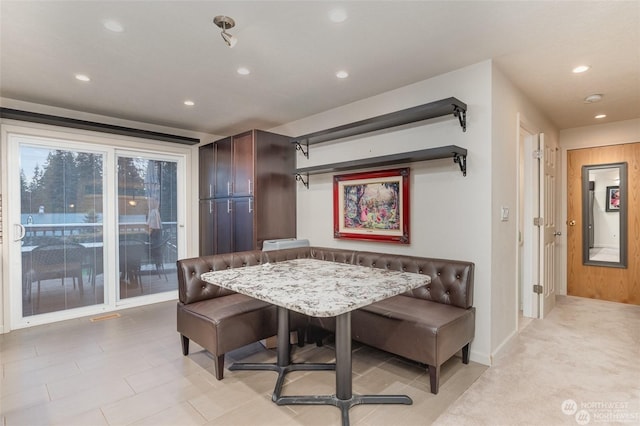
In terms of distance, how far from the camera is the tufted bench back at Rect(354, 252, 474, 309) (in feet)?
8.56

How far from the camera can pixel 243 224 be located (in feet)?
13.4

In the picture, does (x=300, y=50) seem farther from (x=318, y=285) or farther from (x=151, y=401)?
(x=151, y=401)

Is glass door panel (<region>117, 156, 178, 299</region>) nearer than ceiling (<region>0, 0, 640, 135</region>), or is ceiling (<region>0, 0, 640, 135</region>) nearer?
ceiling (<region>0, 0, 640, 135</region>)

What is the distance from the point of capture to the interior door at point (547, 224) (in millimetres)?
3717

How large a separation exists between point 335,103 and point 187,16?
1971 mm

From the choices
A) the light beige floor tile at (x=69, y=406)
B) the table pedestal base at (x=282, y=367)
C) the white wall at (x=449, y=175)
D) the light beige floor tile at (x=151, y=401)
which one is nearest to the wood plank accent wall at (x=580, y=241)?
the white wall at (x=449, y=175)

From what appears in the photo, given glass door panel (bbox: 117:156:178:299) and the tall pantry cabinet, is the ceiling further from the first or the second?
glass door panel (bbox: 117:156:178:299)

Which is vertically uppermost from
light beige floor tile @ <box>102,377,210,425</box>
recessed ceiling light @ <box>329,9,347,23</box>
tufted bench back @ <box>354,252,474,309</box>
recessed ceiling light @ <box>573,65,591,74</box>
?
recessed ceiling light @ <box>329,9,347,23</box>

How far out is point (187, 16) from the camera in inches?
79.8

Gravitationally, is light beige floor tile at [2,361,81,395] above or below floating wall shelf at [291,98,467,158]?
below

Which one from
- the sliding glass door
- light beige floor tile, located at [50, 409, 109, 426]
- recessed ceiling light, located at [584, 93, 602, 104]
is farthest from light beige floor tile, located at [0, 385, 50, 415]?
recessed ceiling light, located at [584, 93, 602, 104]

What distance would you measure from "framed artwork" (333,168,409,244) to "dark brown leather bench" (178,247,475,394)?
367 mm

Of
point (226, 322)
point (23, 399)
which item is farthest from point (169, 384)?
point (23, 399)

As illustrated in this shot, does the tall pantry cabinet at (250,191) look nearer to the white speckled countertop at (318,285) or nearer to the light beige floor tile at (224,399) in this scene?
the white speckled countertop at (318,285)
